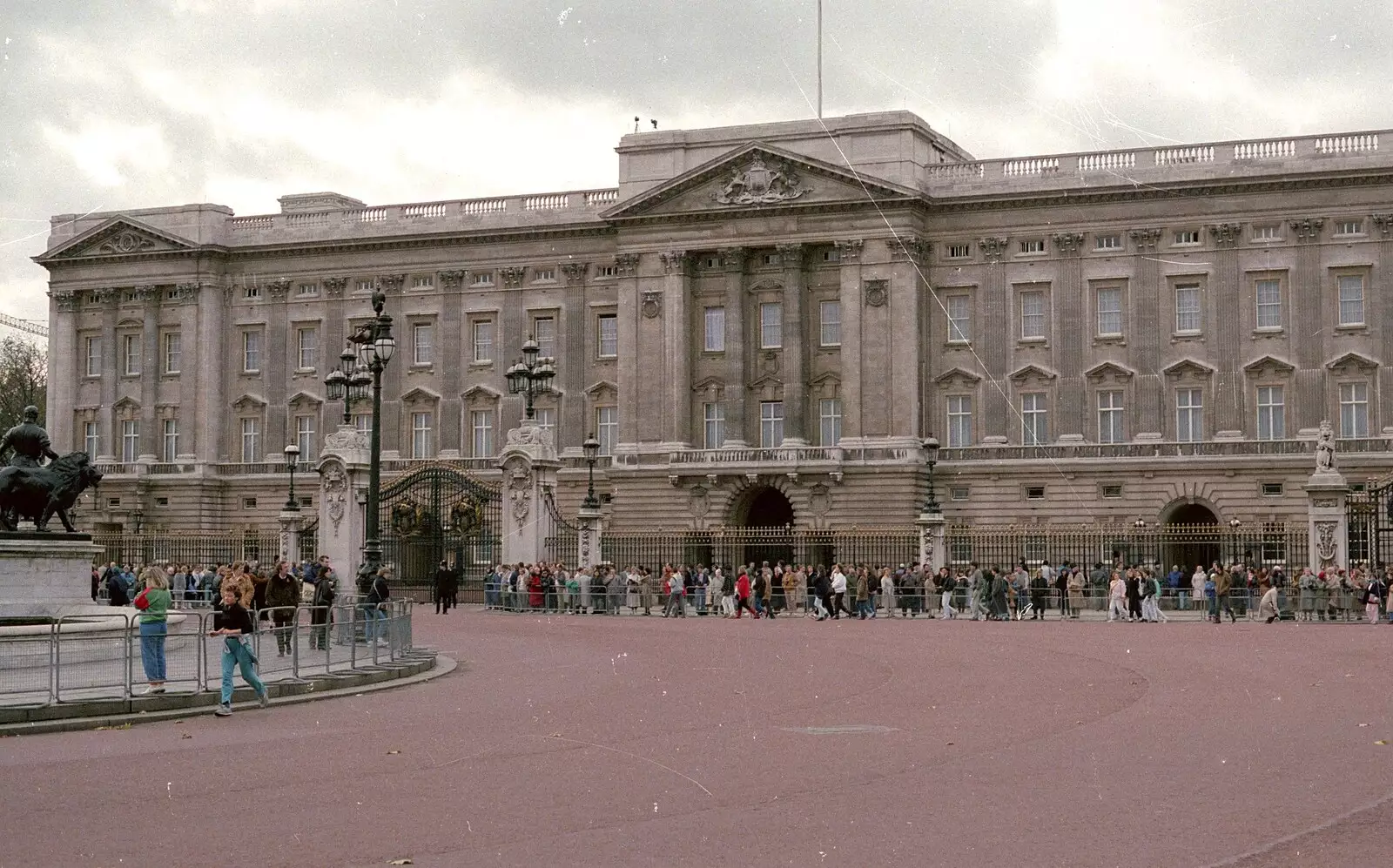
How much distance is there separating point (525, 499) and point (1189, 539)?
2154 centimetres

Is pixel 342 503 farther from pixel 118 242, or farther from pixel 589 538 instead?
pixel 118 242

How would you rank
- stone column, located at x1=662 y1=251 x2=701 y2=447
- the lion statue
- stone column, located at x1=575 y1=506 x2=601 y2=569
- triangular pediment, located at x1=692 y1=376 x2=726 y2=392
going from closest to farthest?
the lion statue < stone column, located at x1=575 y1=506 x2=601 y2=569 < stone column, located at x1=662 y1=251 x2=701 y2=447 < triangular pediment, located at x1=692 y1=376 x2=726 y2=392

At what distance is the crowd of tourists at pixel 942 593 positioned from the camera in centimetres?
4506

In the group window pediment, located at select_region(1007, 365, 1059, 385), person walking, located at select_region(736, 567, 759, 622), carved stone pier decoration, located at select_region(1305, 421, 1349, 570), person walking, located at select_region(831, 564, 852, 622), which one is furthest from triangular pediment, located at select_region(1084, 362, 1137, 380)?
person walking, located at select_region(736, 567, 759, 622)

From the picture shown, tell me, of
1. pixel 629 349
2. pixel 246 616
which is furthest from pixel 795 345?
pixel 246 616

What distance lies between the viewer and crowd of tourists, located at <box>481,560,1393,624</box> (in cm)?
4506

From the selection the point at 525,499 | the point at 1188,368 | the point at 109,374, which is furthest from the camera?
the point at 109,374

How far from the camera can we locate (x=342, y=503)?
51.2 m

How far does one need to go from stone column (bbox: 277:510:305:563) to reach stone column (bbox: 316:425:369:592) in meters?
5.08

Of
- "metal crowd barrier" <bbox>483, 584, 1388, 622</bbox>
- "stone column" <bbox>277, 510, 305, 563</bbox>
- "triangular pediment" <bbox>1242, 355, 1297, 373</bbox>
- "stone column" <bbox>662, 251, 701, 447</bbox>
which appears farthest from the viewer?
"stone column" <bbox>662, 251, 701, 447</bbox>

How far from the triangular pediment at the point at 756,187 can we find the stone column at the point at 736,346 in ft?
6.90

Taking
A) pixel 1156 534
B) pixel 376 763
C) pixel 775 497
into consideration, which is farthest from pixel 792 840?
pixel 775 497

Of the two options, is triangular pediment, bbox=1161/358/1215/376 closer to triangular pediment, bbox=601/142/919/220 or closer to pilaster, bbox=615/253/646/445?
triangular pediment, bbox=601/142/919/220

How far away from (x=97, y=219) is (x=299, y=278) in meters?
11.1
